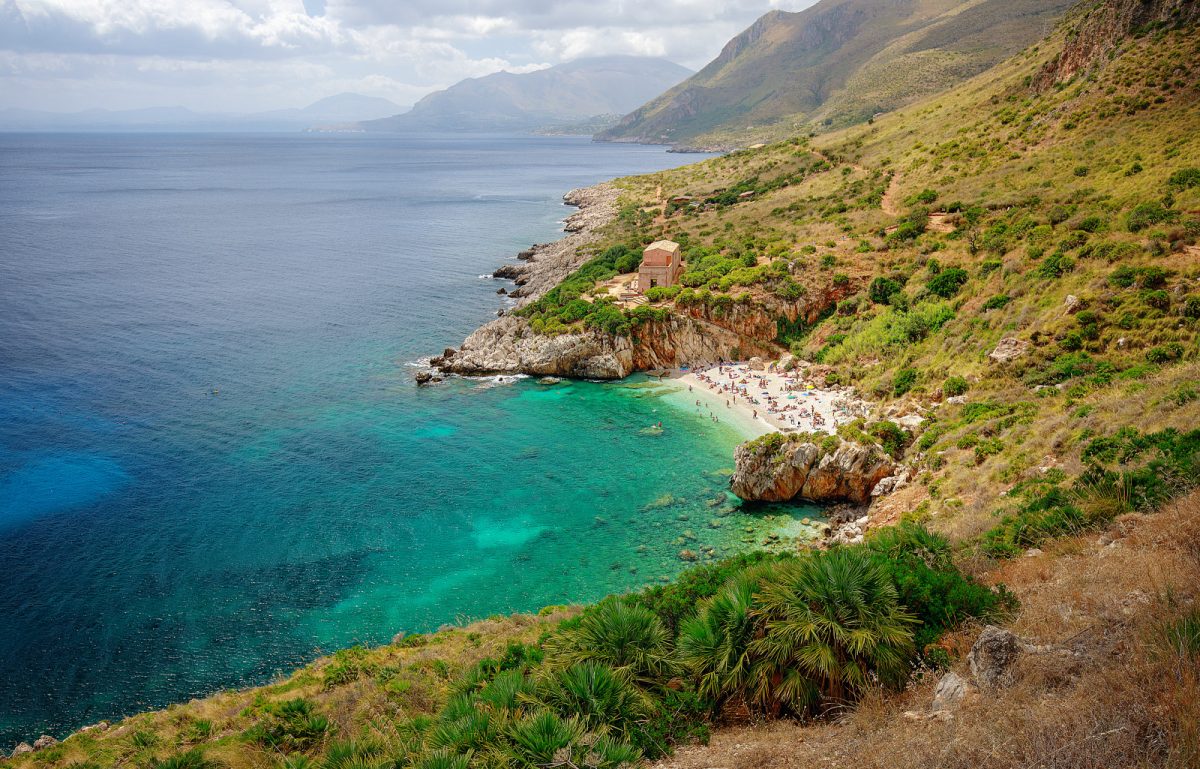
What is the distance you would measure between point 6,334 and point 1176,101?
305 ft

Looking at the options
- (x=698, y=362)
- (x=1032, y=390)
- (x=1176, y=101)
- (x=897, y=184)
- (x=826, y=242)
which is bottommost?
(x=698, y=362)

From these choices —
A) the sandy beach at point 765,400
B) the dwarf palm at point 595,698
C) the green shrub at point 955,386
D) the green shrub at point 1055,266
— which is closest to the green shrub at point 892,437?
the sandy beach at point 765,400

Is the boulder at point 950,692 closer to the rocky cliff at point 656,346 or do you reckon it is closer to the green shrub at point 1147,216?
the green shrub at point 1147,216

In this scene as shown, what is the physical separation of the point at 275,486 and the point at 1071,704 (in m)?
35.6

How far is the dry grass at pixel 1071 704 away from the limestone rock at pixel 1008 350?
21.6 metres

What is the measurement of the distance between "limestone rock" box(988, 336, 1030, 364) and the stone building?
2773 cm

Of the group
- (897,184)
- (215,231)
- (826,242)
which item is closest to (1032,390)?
(826,242)

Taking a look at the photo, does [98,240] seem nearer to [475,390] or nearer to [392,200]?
[392,200]

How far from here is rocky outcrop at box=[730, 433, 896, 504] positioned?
30266mm

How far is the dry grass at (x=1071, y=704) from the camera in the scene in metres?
7.09

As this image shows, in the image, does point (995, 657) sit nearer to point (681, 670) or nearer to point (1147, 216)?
point (681, 670)

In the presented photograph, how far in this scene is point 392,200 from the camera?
5600 inches

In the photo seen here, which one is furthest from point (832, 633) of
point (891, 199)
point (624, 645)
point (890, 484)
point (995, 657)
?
point (891, 199)

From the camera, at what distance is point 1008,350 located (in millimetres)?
32344
